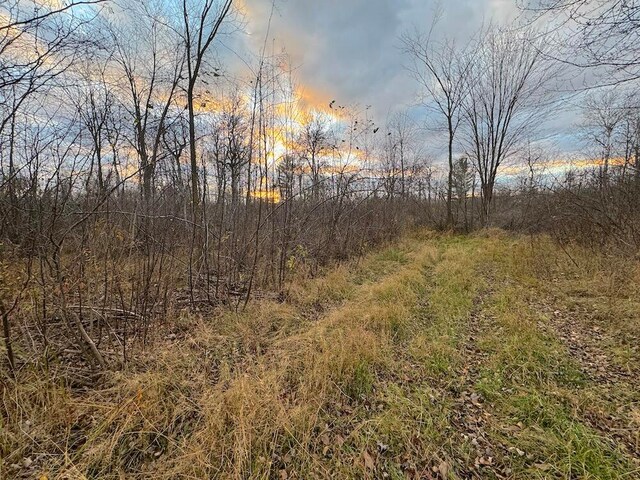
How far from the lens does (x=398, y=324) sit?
11.6 feet

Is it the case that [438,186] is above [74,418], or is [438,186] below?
above

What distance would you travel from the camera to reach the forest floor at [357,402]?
1.67 meters

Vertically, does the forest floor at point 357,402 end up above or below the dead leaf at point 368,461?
above

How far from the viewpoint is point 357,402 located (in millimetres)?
2258

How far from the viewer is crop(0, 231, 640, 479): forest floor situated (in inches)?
65.9

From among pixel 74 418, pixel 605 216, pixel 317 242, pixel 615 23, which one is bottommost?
pixel 74 418

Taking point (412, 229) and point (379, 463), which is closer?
point (379, 463)

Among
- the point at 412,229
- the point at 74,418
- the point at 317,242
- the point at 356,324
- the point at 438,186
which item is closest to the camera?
the point at 74,418

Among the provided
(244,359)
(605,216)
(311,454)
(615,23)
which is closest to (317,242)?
(244,359)

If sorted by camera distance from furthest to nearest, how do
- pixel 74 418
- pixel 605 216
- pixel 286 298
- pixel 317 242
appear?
pixel 317 242 → pixel 605 216 → pixel 286 298 → pixel 74 418

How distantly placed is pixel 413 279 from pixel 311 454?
13.5 feet

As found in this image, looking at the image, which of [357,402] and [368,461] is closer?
[368,461]

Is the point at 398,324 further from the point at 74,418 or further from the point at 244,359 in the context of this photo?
the point at 74,418

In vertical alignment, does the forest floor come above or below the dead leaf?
above
